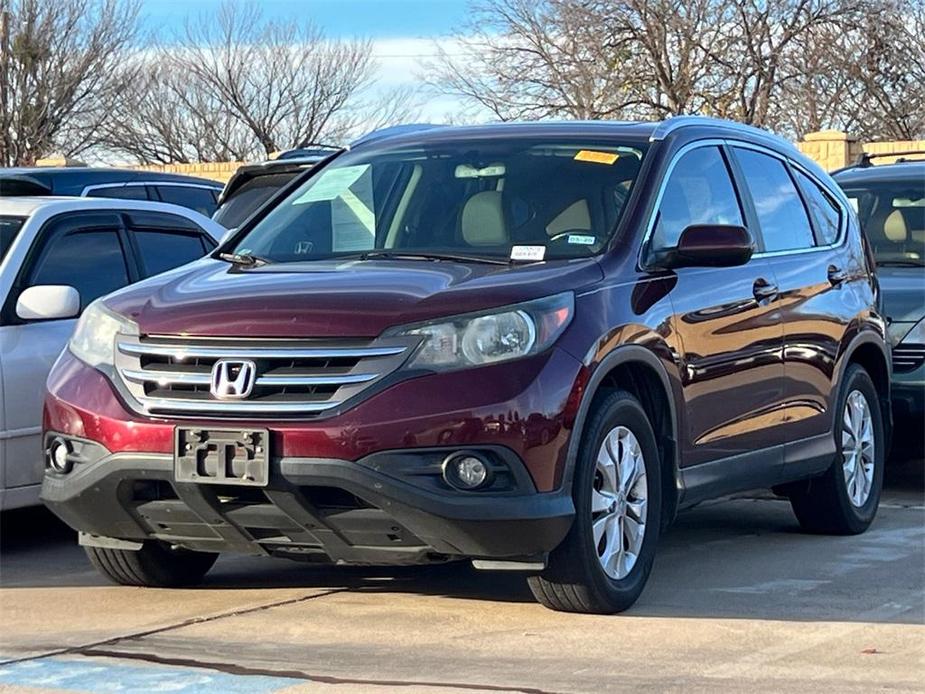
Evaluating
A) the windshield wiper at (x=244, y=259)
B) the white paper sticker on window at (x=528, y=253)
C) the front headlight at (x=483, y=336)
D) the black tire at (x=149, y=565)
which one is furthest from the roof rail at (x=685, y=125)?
the black tire at (x=149, y=565)

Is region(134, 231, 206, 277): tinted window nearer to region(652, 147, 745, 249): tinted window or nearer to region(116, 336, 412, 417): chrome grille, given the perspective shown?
region(116, 336, 412, 417): chrome grille

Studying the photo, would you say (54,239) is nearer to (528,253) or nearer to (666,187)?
(528,253)

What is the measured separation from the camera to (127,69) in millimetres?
42281

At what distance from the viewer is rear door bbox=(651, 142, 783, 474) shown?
6.64 meters

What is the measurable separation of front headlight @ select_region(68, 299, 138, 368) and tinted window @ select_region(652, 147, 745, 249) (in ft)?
6.71

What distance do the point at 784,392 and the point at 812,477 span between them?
0.67 meters

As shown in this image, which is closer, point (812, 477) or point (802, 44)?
point (812, 477)

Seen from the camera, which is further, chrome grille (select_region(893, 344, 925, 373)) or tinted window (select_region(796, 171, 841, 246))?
chrome grille (select_region(893, 344, 925, 373))

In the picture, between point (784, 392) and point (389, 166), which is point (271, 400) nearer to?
point (389, 166)

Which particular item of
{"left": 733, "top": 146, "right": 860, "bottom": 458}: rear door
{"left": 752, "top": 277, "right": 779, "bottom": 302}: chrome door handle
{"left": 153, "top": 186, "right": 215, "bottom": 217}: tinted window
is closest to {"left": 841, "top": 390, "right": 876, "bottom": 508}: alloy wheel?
{"left": 733, "top": 146, "right": 860, "bottom": 458}: rear door

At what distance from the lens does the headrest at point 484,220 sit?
6586mm

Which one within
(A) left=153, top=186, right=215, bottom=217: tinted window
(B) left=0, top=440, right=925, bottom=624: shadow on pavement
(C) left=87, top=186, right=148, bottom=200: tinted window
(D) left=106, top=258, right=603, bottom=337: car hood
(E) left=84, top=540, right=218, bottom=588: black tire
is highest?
(C) left=87, top=186, right=148, bottom=200: tinted window

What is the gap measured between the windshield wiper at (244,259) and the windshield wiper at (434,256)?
405 mm

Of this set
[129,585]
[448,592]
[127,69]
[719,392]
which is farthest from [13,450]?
[127,69]
